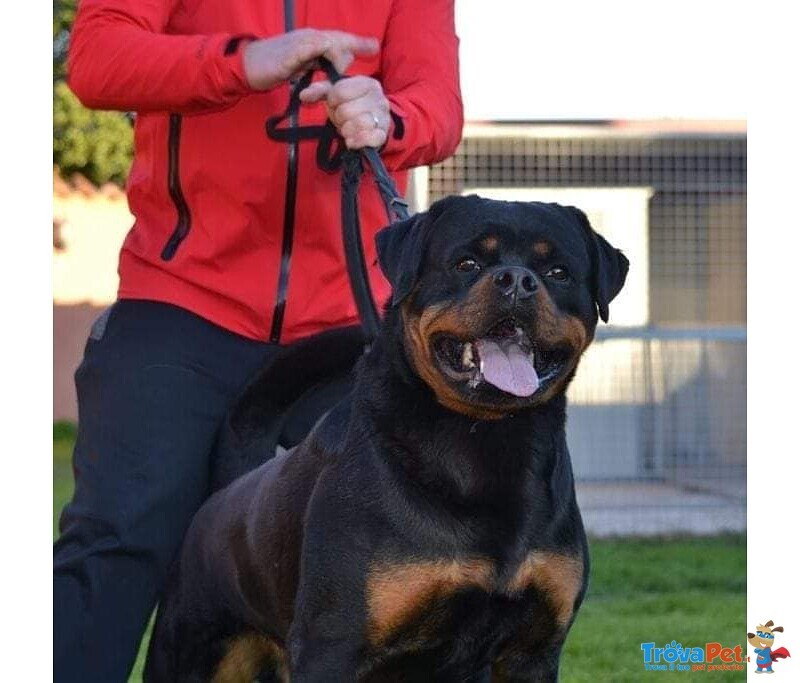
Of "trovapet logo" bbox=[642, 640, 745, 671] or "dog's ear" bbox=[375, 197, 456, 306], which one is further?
"trovapet logo" bbox=[642, 640, 745, 671]

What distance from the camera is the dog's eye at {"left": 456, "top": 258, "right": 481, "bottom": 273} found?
3.21m

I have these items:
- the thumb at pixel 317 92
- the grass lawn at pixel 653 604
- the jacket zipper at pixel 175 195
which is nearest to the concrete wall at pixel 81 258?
the grass lawn at pixel 653 604

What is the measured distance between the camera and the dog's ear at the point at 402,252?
320 cm

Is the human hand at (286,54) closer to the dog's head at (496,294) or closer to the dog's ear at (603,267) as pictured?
the dog's head at (496,294)

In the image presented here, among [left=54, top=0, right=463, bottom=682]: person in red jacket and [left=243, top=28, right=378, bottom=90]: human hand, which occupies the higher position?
[left=243, top=28, right=378, bottom=90]: human hand

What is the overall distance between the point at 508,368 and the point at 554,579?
44 centimetres

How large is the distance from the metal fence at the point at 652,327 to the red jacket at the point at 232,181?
6934 mm

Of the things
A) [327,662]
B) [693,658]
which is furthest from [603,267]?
[693,658]

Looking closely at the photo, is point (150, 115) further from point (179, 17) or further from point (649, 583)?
point (649, 583)

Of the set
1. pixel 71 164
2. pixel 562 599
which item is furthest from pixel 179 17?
pixel 71 164

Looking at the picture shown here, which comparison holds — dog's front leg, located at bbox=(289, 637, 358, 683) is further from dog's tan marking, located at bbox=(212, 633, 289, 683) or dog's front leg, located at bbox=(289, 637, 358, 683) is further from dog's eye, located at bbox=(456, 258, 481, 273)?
dog's eye, located at bbox=(456, 258, 481, 273)
